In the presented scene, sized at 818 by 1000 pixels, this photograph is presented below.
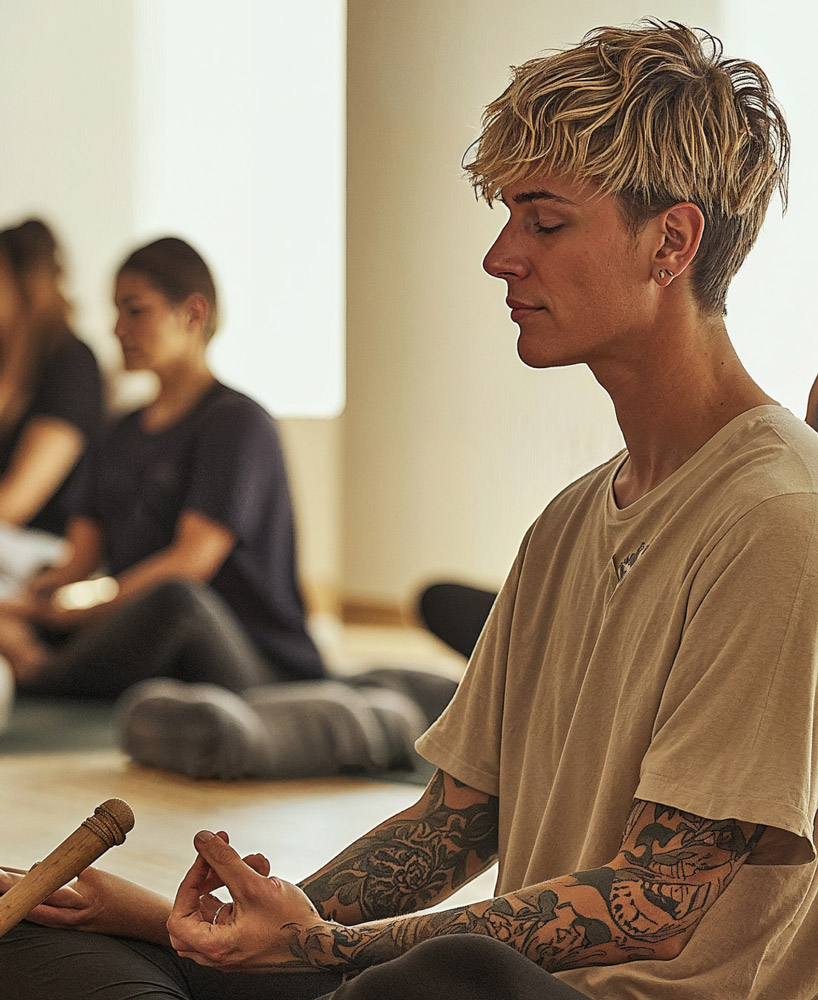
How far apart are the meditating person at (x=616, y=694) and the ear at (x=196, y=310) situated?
2.39 metres

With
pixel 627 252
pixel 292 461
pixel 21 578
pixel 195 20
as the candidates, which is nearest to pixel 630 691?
pixel 627 252

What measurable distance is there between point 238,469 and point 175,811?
36.7 inches

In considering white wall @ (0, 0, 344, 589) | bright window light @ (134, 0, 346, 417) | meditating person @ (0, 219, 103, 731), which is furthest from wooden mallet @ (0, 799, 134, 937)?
meditating person @ (0, 219, 103, 731)

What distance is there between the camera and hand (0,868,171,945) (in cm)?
119

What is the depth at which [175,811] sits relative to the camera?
259 cm

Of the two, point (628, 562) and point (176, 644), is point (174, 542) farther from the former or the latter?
point (628, 562)

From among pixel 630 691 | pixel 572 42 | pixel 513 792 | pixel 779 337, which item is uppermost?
pixel 572 42

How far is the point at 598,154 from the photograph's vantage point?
42.0 inches

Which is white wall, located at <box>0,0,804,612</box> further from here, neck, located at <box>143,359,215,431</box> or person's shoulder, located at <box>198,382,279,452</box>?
neck, located at <box>143,359,215,431</box>

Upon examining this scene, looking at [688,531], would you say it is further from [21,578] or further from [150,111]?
[150,111]

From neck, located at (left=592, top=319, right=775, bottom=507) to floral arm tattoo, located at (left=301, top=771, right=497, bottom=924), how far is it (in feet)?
1.05

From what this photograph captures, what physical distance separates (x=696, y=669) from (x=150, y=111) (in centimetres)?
334

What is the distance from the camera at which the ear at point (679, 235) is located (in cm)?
108

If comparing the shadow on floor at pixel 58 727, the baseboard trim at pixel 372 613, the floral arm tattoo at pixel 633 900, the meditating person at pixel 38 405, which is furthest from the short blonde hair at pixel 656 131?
the meditating person at pixel 38 405
